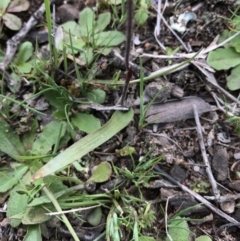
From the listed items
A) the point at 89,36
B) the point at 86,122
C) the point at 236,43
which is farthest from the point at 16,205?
the point at 236,43

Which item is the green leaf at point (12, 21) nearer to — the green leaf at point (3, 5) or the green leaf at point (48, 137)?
the green leaf at point (3, 5)

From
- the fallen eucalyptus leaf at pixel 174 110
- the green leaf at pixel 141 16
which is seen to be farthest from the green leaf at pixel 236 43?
the green leaf at pixel 141 16

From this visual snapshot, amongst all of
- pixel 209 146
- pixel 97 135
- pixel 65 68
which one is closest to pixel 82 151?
pixel 97 135

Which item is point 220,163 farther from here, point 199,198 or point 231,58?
point 231,58

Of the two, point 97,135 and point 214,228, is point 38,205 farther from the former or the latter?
point 214,228

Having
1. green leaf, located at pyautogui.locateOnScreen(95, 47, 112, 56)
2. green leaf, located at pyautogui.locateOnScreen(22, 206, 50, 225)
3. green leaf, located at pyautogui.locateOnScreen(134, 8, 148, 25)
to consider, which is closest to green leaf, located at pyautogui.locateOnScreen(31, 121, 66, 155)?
green leaf, located at pyautogui.locateOnScreen(22, 206, 50, 225)

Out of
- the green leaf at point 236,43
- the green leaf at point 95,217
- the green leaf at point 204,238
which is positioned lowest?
the green leaf at point 204,238

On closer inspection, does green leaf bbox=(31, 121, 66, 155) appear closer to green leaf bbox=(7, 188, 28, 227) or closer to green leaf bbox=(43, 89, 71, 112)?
green leaf bbox=(43, 89, 71, 112)
